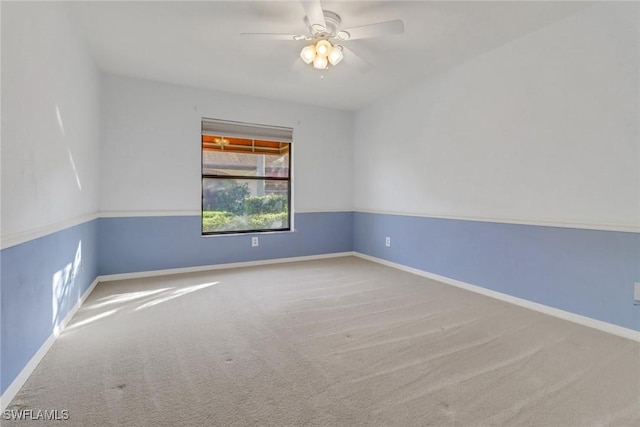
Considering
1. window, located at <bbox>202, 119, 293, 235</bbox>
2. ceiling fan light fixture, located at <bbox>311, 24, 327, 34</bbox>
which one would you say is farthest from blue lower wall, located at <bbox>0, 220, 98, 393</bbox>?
ceiling fan light fixture, located at <bbox>311, 24, 327, 34</bbox>

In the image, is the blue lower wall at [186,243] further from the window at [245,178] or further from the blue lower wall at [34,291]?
the blue lower wall at [34,291]

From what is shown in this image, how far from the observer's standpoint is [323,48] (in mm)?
2357

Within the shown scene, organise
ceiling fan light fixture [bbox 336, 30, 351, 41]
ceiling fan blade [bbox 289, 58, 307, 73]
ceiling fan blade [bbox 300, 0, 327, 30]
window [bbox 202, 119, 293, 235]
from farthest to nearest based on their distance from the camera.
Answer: window [bbox 202, 119, 293, 235], ceiling fan blade [bbox 289, 58, 307, 73], ceiling fan light fixture [bbox 336, 30, 351, 41], ceiling fan blade [bbox 300, 0, 327, 30]

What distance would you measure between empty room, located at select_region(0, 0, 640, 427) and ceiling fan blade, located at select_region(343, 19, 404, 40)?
0.01m

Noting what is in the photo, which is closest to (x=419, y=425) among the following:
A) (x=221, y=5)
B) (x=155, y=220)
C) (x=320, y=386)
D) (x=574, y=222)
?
(x=320, y=386)

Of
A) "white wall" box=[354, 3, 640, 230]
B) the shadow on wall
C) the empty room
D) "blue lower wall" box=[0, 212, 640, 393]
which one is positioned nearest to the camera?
the empty room

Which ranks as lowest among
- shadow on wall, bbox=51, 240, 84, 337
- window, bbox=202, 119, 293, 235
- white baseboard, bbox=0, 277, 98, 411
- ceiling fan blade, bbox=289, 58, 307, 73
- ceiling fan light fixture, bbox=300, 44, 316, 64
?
white baseboard, bbox=0, 277, 98, 411

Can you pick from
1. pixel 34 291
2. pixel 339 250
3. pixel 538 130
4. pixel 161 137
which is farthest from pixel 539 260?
pixel 161 137

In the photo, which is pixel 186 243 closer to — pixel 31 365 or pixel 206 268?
pixel 206 268

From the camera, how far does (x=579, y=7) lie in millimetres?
2225

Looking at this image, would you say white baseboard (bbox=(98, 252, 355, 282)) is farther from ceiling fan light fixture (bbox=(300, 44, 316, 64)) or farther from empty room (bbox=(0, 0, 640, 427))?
ceiling fan light fixture (bbox=(300, 44, 316, 64))

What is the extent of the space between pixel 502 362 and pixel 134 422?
6.23 feet

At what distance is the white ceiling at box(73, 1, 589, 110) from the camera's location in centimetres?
220

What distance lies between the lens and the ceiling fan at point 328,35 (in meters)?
2.04
